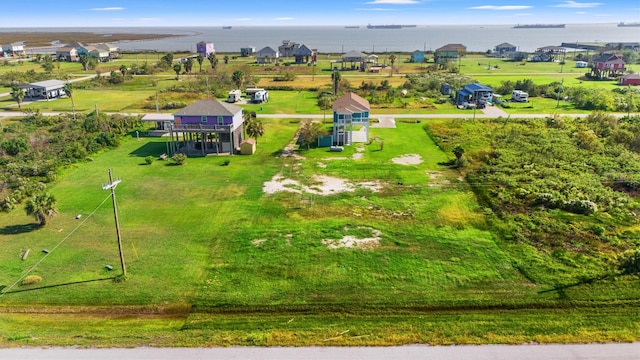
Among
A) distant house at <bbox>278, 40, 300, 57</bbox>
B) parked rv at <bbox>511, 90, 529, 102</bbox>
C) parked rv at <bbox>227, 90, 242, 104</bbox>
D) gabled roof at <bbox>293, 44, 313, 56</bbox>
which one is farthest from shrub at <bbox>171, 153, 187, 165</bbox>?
distant house at <bbox>278, 40, 300, 57</bbox>

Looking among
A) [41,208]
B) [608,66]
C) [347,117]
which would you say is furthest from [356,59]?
[41,208]

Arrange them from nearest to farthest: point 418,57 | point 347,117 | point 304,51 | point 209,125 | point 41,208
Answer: point 41,208, point 209,125, point 347,117, point 304,51, point 418,57

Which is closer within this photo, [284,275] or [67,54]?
[284,275]

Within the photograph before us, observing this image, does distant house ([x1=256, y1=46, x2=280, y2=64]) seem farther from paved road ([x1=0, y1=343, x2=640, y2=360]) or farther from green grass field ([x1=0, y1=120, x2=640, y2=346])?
paved road ([x1=0, y1=343, x2=640, y2=360])

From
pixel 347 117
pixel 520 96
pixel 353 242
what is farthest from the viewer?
pixel 520 96

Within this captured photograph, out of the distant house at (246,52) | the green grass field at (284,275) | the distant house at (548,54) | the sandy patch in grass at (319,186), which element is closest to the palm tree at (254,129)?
the sandy patch in grass at (319,186)

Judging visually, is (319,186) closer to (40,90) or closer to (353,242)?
(353,242)

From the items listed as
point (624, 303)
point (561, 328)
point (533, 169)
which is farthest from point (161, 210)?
point (533, 169)
